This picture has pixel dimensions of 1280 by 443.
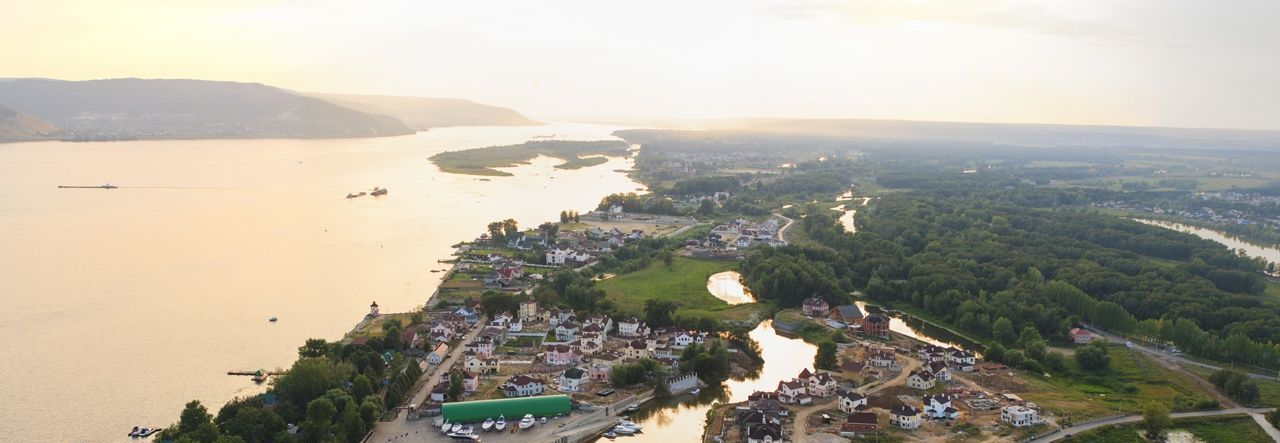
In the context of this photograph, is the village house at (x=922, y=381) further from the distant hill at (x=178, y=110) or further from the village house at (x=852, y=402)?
the distant hill at (x=178, y=110)

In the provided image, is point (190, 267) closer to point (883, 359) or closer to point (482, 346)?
point (482, 346)

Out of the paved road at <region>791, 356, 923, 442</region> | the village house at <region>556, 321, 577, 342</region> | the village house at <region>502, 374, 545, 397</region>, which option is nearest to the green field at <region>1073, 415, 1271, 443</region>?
the paved road at <region>791, 356, 923, 442</region>

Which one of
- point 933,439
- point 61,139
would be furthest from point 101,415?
point 61,139

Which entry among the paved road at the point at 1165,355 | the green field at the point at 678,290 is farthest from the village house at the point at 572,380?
the paved road at the point at 1165,355

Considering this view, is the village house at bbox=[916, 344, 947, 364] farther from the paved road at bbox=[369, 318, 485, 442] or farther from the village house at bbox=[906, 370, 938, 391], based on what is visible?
the paved road at bbox=[369, 318, 485, 442]

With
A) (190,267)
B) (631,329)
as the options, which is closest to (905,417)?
(631,329)
